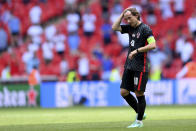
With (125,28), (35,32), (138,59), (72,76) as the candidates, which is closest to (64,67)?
(72,76)

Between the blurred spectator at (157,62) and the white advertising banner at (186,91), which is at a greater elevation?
the blurred spectator at (157,62)

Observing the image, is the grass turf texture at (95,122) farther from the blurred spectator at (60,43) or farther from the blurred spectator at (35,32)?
the blurred spectator at (35,32)

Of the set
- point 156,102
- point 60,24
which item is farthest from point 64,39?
point 156,102

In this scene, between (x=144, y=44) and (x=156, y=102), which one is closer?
(x=144, y=44)

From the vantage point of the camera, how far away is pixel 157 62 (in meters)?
22.6

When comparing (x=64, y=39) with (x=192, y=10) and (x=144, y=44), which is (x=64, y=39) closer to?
(x=192, y=10)

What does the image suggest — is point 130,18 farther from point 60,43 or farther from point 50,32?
point 50,32

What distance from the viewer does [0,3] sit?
26.2 m

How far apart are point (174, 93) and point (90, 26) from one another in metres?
5.89

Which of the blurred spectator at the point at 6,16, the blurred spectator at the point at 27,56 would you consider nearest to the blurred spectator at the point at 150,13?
the blurred spectator at the point at 27,56

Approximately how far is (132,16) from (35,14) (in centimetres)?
1584

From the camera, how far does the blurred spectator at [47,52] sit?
23594 mm

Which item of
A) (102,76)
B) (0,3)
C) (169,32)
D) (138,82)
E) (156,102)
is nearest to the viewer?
(138,82)

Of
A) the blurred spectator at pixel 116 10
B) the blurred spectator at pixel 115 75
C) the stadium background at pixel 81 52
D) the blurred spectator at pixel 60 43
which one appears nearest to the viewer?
the stadium background at pixel 81 52
